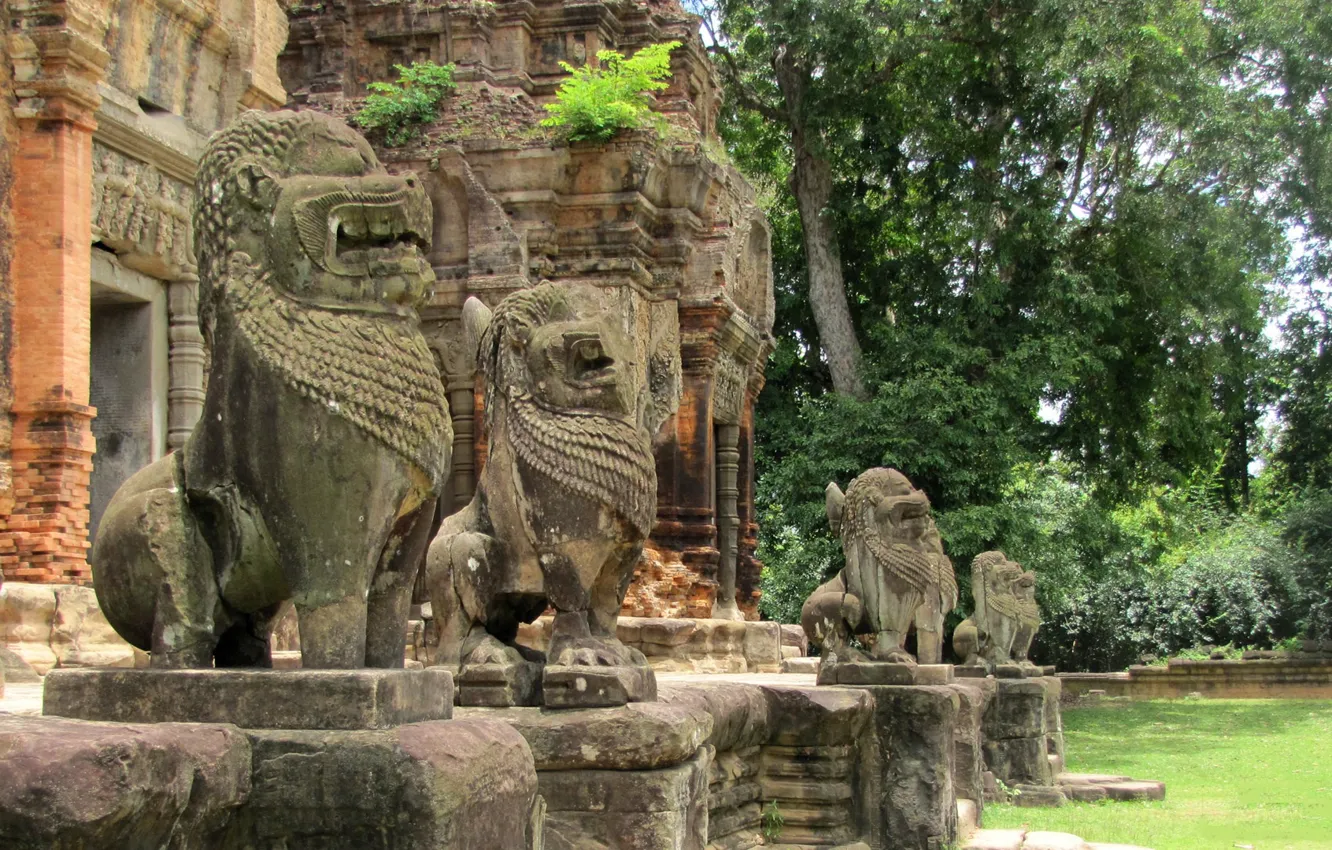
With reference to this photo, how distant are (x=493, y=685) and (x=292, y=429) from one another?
63.4 inches

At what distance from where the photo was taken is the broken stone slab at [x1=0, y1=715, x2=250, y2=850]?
2141 mm

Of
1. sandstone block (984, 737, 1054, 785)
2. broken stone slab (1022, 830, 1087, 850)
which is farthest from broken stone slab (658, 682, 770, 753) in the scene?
sandstone block (984, 737, 1054, 785)

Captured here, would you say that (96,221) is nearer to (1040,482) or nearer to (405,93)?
(405,93)

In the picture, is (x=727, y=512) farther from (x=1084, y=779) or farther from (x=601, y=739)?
(x=601, y=739)

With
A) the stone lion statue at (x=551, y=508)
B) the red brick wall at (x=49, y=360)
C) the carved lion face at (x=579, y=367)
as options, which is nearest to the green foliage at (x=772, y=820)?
the stone lion statue at (x=551, y=508)

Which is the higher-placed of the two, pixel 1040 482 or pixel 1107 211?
pixel 1107 211

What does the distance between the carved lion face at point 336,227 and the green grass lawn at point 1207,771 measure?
24.6ft

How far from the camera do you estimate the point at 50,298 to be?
28.2ft

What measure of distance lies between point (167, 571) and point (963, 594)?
54.4 ft

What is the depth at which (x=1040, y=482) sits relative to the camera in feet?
86.9

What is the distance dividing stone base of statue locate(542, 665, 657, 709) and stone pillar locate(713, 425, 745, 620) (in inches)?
441

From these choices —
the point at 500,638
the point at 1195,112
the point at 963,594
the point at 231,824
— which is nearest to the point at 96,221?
the point at 500,638

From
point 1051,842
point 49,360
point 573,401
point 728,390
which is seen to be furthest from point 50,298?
point 728,390

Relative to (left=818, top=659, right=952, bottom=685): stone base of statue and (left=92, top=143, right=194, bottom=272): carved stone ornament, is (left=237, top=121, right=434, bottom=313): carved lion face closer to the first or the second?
(left=818, top=659, right=952, bottom=685): stone base of statue
